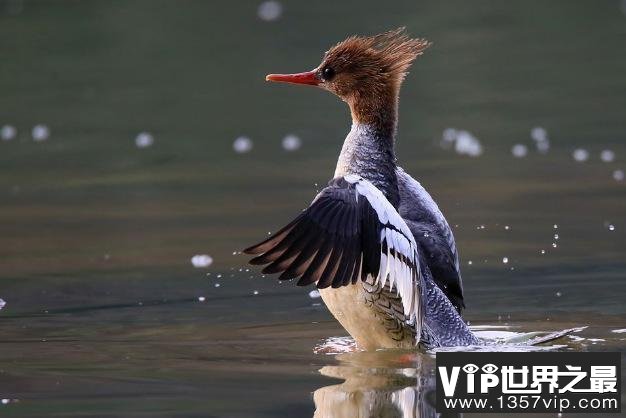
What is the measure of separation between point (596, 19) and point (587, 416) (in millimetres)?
11200

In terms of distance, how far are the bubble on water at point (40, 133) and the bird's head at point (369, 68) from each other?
502cm

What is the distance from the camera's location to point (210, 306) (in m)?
8.12

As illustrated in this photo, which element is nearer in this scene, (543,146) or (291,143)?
(543,146)

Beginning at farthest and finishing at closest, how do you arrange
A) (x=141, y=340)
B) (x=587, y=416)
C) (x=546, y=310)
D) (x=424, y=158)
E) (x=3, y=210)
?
(x=424, y=158) < (x=3, y=210) < (x=546, y=310) < (x=141, y=340) < (x=587, y=416)

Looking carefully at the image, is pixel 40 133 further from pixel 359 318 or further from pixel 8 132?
pixel 359 318

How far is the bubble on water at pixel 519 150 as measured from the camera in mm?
11688

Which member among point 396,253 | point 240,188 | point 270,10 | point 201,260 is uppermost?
point 270,10

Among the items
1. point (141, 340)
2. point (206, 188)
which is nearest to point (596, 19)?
point (206, 188)

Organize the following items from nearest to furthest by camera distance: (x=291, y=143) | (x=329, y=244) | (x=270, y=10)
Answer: (x=329, y=244) → (x=291, y=143) → (x=270, y=10)

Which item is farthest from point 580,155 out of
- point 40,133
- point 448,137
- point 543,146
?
point 40,133

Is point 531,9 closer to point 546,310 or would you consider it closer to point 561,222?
point 561,222

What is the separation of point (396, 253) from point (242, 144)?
215 inches

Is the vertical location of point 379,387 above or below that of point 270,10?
below

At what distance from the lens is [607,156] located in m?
11.3
